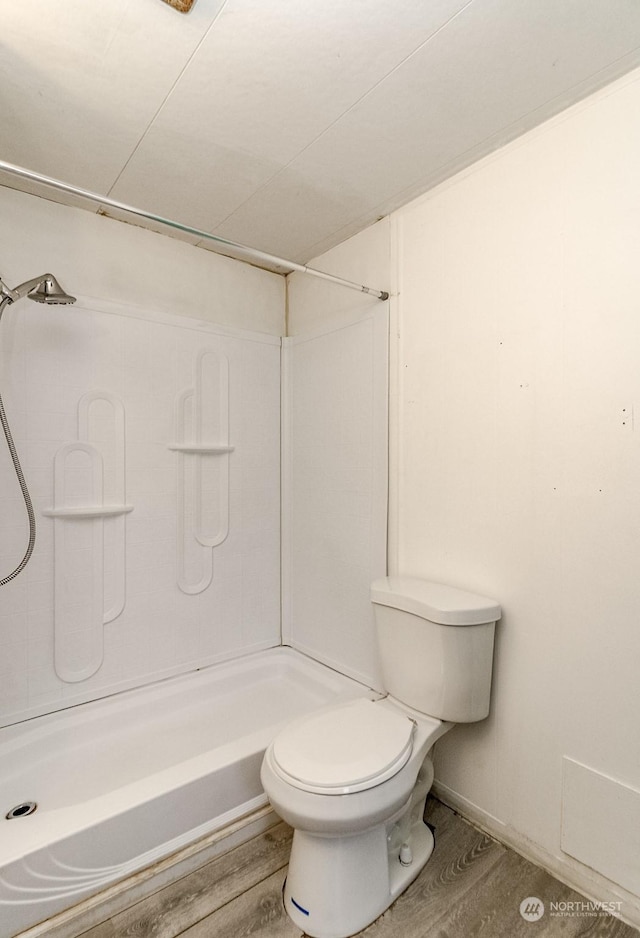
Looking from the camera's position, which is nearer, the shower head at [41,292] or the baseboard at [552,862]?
the baseboard at [552,862]

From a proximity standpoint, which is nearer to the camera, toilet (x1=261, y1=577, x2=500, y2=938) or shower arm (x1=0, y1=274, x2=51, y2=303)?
toilet (x1=261, y1=577, x2=500, y2=938)

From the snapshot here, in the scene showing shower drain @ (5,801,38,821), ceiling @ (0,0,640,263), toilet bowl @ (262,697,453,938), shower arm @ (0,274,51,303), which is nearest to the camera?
ceiling @ (0,0,640,263)

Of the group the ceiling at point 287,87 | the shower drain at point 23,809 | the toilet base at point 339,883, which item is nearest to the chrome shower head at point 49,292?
the ceiling at point 287,87

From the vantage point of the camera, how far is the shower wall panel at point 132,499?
1.77 m

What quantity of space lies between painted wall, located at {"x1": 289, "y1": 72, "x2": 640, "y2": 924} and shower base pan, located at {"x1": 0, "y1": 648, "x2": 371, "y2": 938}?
0.70 metres

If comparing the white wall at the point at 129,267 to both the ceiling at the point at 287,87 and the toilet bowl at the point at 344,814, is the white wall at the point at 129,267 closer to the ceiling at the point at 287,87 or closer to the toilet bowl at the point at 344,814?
the ceiling at the point at 287,87

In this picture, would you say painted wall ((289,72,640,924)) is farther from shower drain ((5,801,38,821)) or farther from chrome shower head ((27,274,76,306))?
shower drain ((5,801,38,821))

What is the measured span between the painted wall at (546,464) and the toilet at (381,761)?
156mm

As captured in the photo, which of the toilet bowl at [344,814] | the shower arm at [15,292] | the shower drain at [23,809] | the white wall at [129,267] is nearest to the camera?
the toilet bowl at [344,814]

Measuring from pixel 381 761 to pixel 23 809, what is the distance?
1131mm

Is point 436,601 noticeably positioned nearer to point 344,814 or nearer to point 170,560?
point 344,814

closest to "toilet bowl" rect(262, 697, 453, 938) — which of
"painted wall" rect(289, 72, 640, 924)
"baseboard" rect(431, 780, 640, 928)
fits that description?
"baseboard" rect(431, 780, 640, 928)

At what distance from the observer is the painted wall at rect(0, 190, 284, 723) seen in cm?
177

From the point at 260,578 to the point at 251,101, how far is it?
6.25ft
